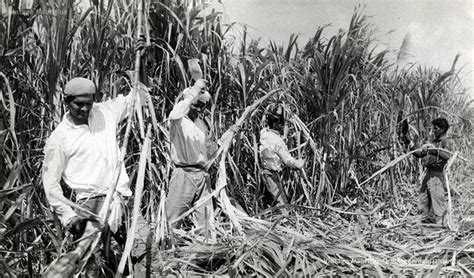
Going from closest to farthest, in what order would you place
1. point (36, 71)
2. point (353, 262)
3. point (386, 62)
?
point (353, 262) < point (36, 71) < point (386, 62)

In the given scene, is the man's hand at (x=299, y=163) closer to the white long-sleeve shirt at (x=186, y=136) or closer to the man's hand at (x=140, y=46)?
the white long-sleeve shirt at (x=186, y=136)

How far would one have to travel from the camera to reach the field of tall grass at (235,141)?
2098 millimetres

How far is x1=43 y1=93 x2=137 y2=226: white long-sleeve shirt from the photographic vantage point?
1861 millimetres

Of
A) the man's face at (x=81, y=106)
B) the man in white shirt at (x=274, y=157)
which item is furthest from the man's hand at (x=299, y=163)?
the man's face at (x=81, y=106)

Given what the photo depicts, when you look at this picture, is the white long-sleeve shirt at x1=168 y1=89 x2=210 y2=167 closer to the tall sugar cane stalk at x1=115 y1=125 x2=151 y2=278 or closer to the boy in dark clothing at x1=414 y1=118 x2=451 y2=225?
the tall sugar cane stalk at x1=115 y1=125 x2=151 y2=278

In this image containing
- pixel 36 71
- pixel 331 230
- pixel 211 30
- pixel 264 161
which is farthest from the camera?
pixel 264 161

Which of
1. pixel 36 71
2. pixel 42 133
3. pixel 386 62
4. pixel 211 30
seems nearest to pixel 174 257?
pixel 42 133

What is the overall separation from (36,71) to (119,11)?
2.45 ft

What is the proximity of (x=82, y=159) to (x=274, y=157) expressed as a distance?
5.90 feet

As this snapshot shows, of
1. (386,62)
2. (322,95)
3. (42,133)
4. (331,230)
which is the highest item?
(386,62)

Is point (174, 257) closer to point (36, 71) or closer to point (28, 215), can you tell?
point (28, 215)

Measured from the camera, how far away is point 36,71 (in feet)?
7.94

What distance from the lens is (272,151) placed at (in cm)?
344

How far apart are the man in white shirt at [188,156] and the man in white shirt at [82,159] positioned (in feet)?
2.24
